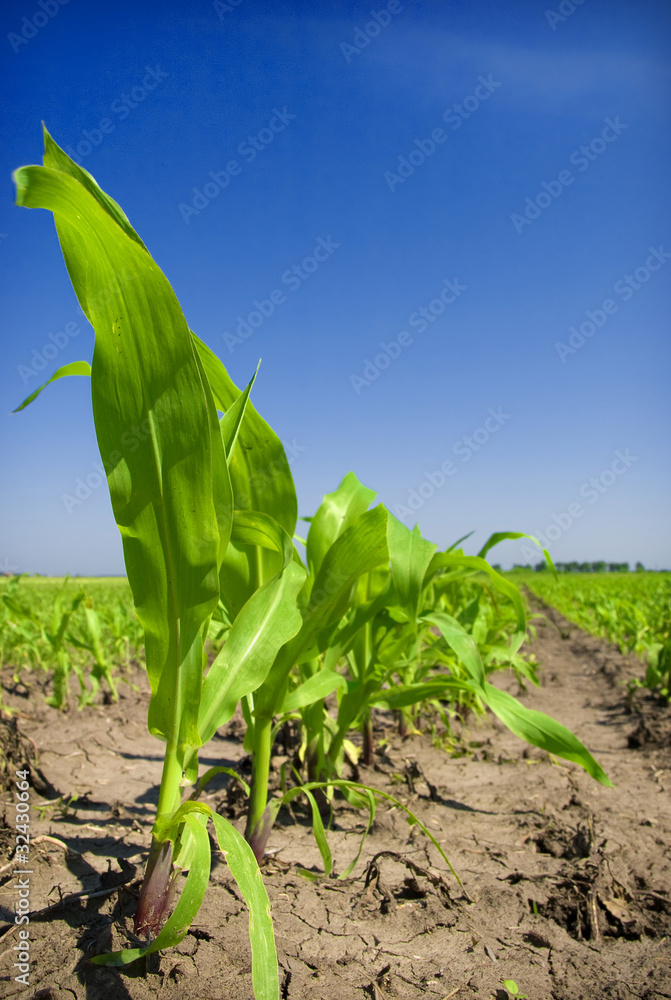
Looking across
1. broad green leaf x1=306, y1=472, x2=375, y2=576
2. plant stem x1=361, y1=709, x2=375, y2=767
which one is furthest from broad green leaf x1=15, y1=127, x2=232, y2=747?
plant stem x1=361, y1=709, x2=375, y2=767

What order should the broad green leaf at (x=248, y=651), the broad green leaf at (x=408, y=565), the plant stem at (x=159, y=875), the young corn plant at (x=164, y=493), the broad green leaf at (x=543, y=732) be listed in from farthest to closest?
1. the broad green leaf at (x=408, y=565)
2. the broad green leaf at (x=543, y=732)
3. the broad green leaf at (x=248, y=651)
4. the plant stem at (x=159, y=875)
5. the young corn plant at (x=164, y=493)

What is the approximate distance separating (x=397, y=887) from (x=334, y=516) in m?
0.96

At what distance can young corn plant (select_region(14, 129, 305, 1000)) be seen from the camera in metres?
0.79

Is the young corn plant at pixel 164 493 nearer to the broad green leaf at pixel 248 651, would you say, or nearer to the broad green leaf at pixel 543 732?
the broad green leaf at pixel 248 651

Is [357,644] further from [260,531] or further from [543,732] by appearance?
[260,531]

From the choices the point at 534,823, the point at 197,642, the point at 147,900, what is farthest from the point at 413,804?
the point at 197,642

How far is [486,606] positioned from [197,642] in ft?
11.3

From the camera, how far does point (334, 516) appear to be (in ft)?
5.50

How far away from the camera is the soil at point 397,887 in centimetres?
98

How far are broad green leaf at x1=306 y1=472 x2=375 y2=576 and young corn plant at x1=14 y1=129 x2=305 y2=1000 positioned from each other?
0.51 meters

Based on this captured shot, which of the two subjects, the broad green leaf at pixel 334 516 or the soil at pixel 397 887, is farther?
the broad green leaf at pixel 334 516

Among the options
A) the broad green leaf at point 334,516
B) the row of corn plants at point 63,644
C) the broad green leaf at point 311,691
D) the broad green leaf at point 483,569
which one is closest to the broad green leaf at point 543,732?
the broad green leaf at point 483,569

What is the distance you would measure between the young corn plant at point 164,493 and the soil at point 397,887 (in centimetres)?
15

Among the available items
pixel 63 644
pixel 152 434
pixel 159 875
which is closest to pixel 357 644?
pixel 159 875
